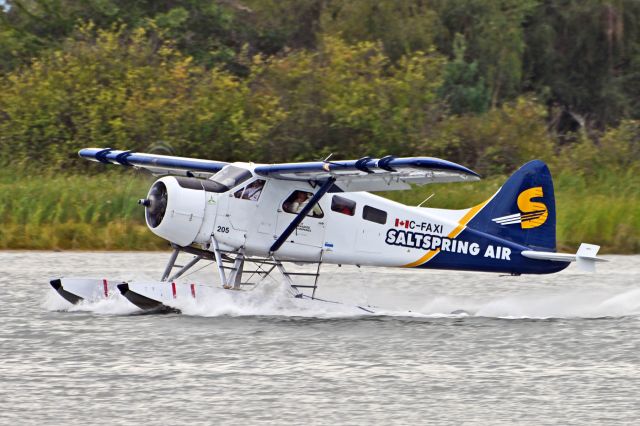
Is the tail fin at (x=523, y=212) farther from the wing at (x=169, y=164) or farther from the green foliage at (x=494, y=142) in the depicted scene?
the green foliage at (x=494, y=142)

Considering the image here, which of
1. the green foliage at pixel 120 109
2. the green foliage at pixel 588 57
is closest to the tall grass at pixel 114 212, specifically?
the green foliage at pixel 120 109

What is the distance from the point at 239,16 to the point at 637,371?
26.3 metres

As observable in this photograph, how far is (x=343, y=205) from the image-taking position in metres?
13.9

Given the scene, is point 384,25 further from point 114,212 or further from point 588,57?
point 114,212

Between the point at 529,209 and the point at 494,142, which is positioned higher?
the point at 494,142

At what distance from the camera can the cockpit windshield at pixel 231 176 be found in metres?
13.4

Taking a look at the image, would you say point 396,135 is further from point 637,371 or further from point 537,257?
point 637,371

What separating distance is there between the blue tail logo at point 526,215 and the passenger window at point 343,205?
180 centimetres

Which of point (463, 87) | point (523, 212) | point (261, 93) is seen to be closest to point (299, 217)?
point (523, 212)

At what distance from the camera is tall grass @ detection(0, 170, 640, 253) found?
67.7 ft

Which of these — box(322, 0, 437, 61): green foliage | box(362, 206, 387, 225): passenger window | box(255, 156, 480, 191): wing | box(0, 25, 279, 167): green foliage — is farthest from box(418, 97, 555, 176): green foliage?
box(255, 156, 480, 191): wing

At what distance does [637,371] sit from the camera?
11820 mm

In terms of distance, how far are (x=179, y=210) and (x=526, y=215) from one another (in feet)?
14.1

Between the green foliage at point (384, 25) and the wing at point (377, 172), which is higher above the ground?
the green foliage at point (384, 25)
